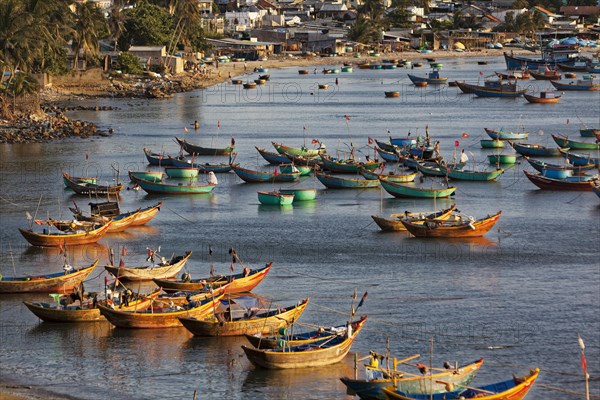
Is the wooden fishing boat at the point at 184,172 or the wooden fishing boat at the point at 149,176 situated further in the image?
the wooden fishing boat at the point at 184,172

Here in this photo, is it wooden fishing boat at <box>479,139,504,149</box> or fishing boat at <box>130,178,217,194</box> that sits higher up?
wooden fishing boat at <box>479,139,504,149</box>

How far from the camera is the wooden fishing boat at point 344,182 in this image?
56.7 m

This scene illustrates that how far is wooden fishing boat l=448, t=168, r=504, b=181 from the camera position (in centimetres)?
5872

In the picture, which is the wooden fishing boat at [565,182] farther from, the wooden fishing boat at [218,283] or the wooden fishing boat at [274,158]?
the wooden fishing boat at [218,283]

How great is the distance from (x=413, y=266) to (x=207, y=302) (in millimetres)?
10680

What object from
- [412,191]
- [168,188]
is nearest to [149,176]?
[168,188]

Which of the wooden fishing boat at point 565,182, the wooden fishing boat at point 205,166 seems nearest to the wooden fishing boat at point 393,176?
the wooden fishing boat at point 565,182

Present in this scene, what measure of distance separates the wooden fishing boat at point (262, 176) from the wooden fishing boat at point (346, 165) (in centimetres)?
236

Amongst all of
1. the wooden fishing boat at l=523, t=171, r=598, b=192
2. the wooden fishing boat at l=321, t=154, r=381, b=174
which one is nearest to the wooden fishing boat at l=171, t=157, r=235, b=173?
the wooden fishing boat at l=321, t=154, r=381, b=174

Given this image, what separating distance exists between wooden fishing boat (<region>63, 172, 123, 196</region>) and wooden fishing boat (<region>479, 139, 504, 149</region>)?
27.4 m

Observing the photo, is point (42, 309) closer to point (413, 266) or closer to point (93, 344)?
point (93, 344)

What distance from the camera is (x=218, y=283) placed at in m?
34.6

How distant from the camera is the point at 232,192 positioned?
2234 inches

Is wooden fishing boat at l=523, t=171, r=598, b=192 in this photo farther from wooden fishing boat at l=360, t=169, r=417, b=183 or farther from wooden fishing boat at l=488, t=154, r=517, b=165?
wooden fishing boat at l=488, t=154, r=517, b=165
